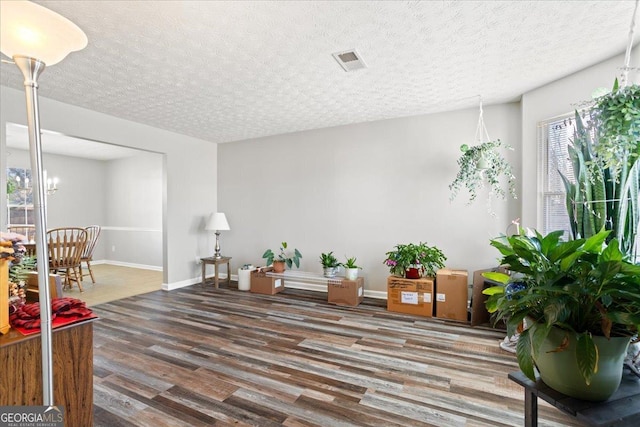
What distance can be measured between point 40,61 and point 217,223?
4083mm

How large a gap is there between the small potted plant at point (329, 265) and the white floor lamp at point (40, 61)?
3332mm

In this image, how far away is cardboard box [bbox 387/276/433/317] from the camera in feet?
11.5

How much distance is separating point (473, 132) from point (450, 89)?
0.84 metres

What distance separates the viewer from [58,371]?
141cm

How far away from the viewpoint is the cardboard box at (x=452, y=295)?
3355mm

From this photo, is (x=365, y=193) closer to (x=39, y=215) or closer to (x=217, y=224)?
(x=217, y=224)

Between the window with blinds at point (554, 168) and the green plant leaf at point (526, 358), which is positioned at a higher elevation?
the window with blinds at point (554, 168)

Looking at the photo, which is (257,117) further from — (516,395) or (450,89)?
(516,395)

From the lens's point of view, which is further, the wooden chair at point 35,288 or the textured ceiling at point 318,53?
the textured ceiling at point 318,53

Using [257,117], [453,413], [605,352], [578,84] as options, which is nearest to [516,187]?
[578,84]

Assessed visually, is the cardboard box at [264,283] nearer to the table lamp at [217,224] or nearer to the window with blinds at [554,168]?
the table lamp at [217,224]

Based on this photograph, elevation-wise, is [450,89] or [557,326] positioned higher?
[450,89]

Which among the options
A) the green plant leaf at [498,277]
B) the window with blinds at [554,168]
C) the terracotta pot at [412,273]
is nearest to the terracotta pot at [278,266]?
the terracotta pot at [412,273]

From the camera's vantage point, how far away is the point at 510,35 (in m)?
2.17
